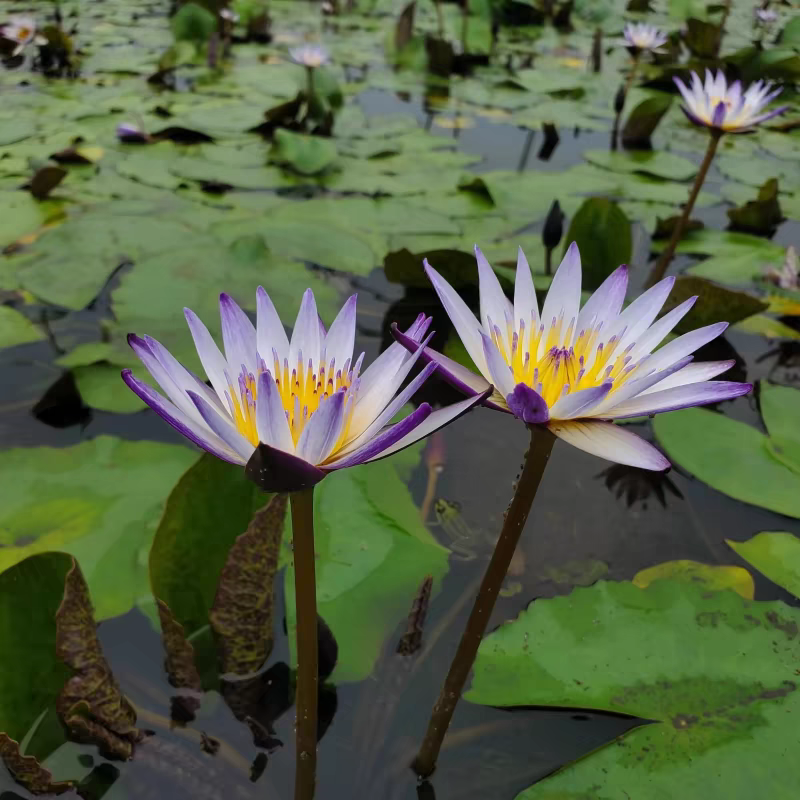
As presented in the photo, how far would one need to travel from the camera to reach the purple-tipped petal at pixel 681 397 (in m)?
0.90

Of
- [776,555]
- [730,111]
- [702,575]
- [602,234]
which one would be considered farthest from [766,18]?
[702,575]

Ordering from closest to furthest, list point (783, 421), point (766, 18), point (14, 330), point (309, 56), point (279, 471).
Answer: point (279, 471)
point (783, 421)
point (14, 330)
point (309, 56)
point (766, 18)

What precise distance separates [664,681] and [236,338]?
3.31ft

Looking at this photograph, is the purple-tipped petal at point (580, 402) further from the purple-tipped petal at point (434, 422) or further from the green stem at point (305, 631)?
the green stem at point (305, 631)

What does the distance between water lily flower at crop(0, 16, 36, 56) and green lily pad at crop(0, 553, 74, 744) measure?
5.88 metres

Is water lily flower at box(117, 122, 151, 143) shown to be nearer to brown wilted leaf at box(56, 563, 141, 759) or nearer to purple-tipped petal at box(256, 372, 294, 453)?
brown wilted leaf at box(56, 563, 141, 759)

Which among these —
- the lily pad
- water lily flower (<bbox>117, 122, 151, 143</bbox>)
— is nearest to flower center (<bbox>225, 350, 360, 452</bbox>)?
the lily pad

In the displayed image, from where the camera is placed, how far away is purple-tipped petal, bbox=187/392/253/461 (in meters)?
0.73

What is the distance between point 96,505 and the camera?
1.64 meters

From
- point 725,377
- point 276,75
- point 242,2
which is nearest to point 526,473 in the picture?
point 725,377

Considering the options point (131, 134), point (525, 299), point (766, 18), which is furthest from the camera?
point (766, 18)

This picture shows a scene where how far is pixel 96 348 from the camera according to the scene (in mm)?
2084

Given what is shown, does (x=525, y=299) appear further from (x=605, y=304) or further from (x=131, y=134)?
(x=131, y=134)

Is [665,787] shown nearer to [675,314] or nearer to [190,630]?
[675,314]
